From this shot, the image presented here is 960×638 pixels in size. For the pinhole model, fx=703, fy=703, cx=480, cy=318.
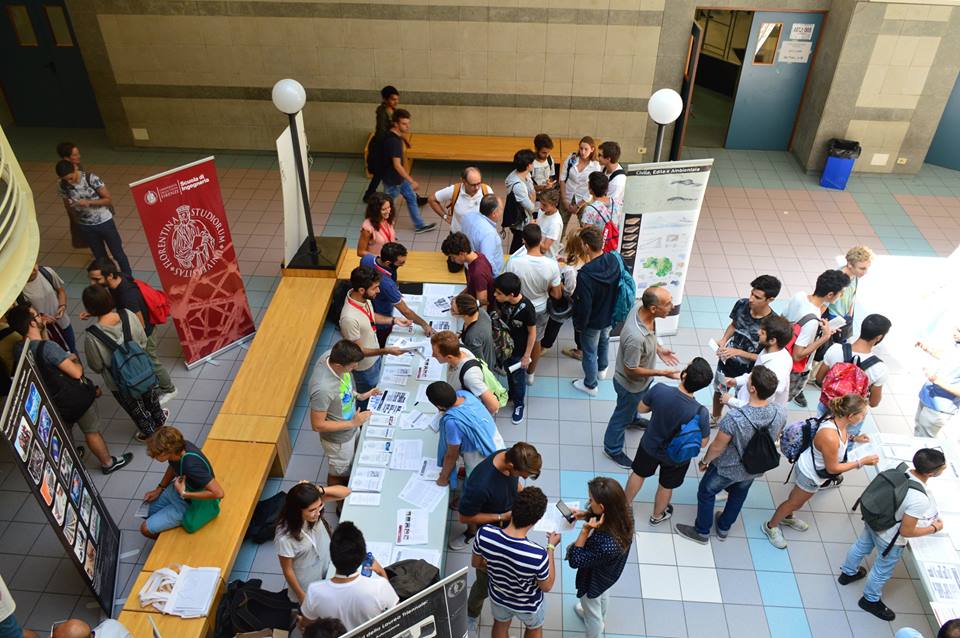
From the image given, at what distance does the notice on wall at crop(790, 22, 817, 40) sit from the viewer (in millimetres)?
10805

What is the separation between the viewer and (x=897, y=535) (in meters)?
4.92

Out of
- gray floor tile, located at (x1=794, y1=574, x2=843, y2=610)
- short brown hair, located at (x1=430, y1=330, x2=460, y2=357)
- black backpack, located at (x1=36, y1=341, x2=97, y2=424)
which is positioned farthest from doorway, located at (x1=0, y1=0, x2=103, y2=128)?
gray floor tile, located at (x1=794, y1=574, x2=843, y2=610)

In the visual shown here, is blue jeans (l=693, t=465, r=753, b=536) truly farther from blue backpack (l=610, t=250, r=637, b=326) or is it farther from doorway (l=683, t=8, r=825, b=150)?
doorway (l=683, t=8, r=825, b=150)

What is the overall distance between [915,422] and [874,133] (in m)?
6.18

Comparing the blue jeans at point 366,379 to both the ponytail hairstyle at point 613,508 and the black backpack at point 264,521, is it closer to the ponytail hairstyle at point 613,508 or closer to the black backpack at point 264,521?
the black backpack at point 264,521

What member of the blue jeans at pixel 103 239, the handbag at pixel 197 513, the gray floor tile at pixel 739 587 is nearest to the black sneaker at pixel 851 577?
the gray floor tile at pixel 739 587

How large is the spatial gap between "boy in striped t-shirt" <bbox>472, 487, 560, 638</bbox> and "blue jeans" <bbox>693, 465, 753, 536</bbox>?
1795mm

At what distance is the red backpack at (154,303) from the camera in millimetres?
6781

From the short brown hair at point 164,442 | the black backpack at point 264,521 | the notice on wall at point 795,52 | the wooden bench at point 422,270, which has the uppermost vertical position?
the notice on wall at point 795,52

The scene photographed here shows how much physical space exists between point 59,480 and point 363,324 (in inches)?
94.5

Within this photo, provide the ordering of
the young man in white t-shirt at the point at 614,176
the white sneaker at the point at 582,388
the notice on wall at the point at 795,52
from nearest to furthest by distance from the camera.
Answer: the white sneaker at the point at 582,388 < the young man in white t-shirt at the point at 614,176 < the notice on wall at the point at 795,52

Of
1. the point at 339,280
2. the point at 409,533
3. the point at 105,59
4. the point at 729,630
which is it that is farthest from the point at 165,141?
the point at 729,630

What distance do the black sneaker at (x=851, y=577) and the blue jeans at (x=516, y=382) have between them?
3.00 meters

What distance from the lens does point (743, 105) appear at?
1155 cm
